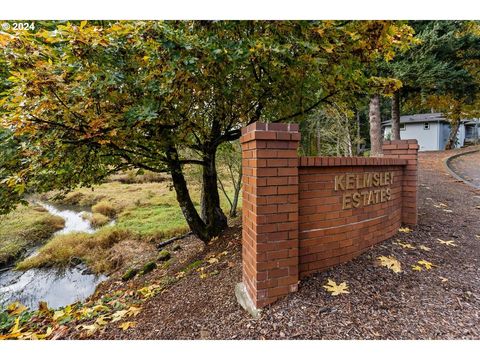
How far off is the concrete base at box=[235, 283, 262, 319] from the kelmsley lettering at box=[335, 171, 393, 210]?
141cm

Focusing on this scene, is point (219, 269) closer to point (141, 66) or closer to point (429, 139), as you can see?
point (141, 66)

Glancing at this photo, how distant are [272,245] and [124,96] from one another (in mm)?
2655

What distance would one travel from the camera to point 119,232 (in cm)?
1148

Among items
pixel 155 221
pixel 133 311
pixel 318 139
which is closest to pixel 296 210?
pixel 133 311

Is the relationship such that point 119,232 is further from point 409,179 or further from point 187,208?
point 409,179

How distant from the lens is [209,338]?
2.42 m

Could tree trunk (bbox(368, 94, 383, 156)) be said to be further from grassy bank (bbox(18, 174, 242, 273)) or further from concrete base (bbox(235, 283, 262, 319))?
concrete base (bbox(235, 283, 262, 319))

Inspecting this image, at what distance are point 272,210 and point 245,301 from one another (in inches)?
37.8

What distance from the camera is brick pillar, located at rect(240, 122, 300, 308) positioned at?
243 centimetres

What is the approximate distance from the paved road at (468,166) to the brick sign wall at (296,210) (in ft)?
24.8

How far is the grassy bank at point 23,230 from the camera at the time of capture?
34.3ft

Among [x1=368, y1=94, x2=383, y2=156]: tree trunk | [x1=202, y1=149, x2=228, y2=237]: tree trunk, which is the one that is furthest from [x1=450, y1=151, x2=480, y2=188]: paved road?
[x1=202, y1=149, x2=228, y2=237]: tree trunk

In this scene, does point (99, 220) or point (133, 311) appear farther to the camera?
point (99, 220)
